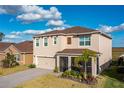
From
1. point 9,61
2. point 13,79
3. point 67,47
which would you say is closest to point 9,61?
point 9,61

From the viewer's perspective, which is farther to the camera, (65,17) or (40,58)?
(65,17)

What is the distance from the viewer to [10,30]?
189 feet

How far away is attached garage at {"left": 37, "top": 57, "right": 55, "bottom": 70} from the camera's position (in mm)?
31048

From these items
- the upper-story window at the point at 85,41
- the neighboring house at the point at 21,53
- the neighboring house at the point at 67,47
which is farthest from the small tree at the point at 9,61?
the upper-story window at the point at 85,41

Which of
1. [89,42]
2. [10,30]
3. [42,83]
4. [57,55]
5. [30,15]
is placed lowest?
[42,83]

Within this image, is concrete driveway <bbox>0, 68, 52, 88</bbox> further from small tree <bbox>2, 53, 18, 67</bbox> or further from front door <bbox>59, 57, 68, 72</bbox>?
small tree <bbox>2, 53, 18, 67</bbox>

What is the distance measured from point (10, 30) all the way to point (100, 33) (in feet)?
122

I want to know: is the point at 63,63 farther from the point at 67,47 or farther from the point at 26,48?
the point at 26,48

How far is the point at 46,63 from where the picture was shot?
32.3m

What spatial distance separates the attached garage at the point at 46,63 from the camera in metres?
31.0

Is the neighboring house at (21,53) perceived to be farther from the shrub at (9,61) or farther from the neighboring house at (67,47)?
the neighboring house at (67,47)
